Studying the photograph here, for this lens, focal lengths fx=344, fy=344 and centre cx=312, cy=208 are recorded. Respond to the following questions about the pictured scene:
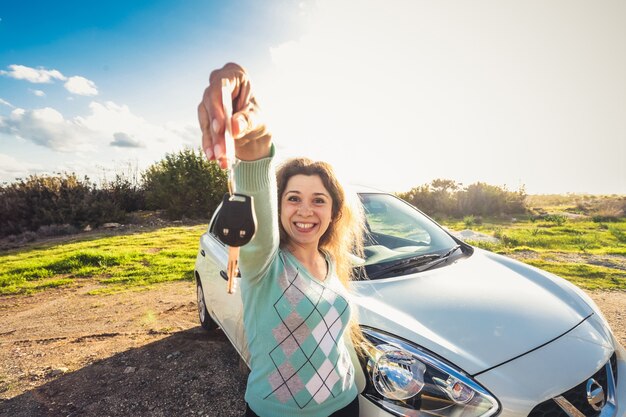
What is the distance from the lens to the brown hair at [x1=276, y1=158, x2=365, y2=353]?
5.16ft

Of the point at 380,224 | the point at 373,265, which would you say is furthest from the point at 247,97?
the point at 380,224

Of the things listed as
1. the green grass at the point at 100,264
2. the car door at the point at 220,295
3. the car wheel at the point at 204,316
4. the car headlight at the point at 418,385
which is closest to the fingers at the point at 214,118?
the car headlight at the point at 418,385

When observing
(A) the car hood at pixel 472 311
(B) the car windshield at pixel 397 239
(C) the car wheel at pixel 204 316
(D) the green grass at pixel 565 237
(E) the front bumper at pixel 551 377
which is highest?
(B) the car windshield at pixel 397 239

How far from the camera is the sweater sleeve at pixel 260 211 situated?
1.04m

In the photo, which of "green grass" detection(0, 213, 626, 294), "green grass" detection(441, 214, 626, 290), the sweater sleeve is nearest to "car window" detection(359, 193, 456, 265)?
the sweater sleeve

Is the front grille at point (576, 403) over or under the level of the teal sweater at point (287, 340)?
under

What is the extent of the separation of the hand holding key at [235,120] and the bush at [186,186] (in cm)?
1331

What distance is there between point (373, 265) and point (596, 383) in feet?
4.03

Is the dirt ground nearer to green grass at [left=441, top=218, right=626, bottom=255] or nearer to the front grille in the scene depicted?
the front grille

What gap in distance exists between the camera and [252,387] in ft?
4.50

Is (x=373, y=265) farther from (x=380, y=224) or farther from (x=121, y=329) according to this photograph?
(x=121, y=329)

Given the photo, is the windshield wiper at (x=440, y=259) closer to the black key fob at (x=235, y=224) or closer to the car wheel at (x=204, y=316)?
the black key fob at (x=235, y=224)

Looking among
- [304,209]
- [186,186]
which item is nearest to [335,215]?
[304,209]

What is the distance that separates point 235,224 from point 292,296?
618mm
